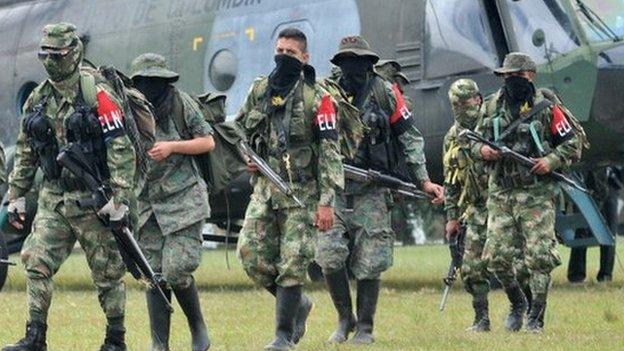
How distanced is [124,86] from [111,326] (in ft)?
4.58

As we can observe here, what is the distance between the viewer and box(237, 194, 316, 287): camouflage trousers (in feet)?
36.7

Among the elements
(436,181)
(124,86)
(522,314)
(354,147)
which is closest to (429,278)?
(436,181)

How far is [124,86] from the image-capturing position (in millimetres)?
10836

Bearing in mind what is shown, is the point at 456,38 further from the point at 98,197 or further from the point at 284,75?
the point at 98,197

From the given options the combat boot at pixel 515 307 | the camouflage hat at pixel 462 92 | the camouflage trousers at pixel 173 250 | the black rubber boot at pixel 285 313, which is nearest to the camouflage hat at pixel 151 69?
the camouflage trousers at pixel 173 250

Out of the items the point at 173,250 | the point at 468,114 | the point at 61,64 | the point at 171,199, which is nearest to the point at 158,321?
the point at 173,250

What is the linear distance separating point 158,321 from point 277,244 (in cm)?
90

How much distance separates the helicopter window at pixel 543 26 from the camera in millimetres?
17047

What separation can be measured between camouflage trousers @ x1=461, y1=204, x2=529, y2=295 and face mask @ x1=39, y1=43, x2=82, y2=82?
3.97 m

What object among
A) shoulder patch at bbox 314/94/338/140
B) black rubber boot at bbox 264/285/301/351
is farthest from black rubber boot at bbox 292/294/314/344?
shoulder patch at bbox 314/94/338/140

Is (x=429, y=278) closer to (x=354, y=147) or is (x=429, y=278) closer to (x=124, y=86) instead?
(x=354, y=147)

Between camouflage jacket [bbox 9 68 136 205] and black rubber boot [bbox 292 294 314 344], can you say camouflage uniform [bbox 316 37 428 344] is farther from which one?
camouflage jacket [bbox 9 68 136 205]

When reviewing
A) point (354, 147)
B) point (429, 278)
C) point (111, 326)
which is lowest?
point (429, 278)

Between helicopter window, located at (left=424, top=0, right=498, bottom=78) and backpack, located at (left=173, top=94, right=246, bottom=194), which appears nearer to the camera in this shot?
backpack, located at (left=173, top=94, right=246, bottom=194)
